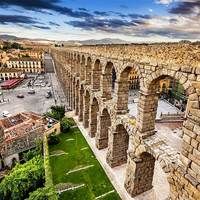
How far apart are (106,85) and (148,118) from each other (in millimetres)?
8947

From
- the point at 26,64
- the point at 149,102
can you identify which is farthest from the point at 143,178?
the point at 26,64

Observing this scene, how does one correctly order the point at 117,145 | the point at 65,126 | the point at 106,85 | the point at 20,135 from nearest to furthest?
the point at 117,145
the point at 106,85
the point at 20,135
the point at 65,126

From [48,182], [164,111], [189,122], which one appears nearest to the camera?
[189,122]

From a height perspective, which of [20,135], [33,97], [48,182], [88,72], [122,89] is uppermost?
[122,89]

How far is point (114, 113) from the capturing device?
20.5 metres

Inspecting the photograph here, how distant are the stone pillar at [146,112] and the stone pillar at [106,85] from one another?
26.4 feet

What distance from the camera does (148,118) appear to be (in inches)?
621

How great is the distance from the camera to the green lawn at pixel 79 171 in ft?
63.2

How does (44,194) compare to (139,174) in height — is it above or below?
below

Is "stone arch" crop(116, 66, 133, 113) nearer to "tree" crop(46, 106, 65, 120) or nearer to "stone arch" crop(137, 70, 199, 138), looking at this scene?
"stone arch" crop(137, 70, 199, 138)

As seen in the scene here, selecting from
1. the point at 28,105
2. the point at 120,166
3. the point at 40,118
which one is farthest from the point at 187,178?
the point at 28,105

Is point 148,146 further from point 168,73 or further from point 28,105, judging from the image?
point 28,105

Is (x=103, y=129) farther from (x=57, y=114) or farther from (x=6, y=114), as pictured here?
(x=6, y=114)

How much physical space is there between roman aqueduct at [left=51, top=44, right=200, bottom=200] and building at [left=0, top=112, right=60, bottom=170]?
8205 millimetres
